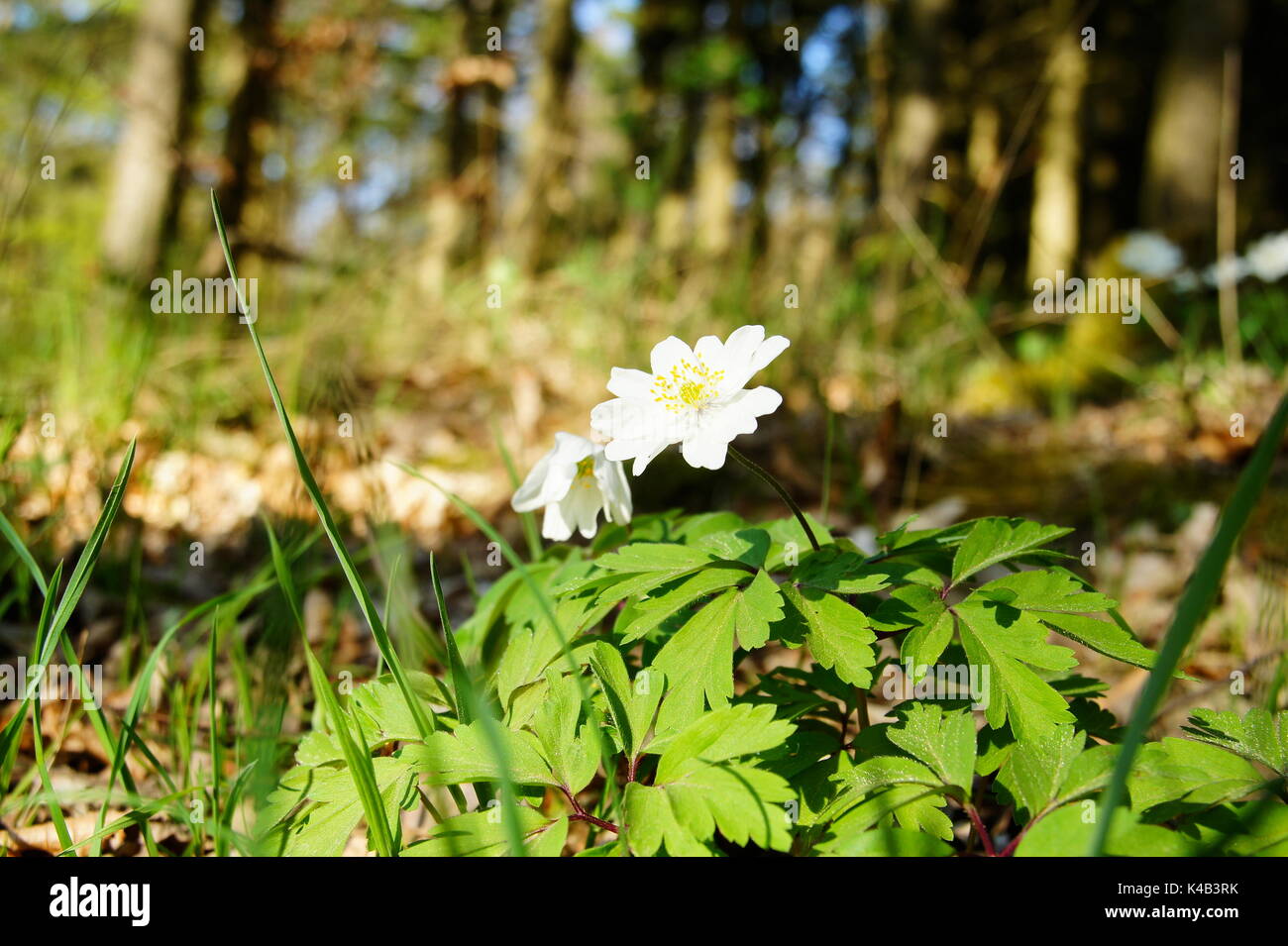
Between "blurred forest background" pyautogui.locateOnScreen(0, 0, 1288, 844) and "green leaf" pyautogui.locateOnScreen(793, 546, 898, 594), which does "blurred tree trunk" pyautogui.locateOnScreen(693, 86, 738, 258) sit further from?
"green leaf" pyautogui.locateOnScreen(793, 546, 898, 594)

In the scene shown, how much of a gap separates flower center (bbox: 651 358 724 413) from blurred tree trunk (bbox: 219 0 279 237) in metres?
4.83

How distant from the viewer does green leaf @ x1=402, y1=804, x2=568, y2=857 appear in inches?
33.2

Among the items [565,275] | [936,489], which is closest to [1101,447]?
[936,489]

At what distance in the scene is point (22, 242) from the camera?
4.08 metres

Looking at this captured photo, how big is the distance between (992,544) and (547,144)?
580 cm

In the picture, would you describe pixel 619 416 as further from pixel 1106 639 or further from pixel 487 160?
pixel 487 160

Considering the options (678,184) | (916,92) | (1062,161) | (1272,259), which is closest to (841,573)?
(1272,259)

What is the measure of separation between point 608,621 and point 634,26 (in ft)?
37.5

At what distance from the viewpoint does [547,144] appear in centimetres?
607

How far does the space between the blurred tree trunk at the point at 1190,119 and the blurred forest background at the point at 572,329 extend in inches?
0.9

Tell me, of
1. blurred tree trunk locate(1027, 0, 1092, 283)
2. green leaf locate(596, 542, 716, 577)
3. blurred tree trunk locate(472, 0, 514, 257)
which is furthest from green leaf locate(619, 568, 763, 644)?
blurred tree trunk locate(1027, 0, 1092, 283)

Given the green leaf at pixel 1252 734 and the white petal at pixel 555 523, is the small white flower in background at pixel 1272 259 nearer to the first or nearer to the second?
the green leaf at pixel 1252 734
